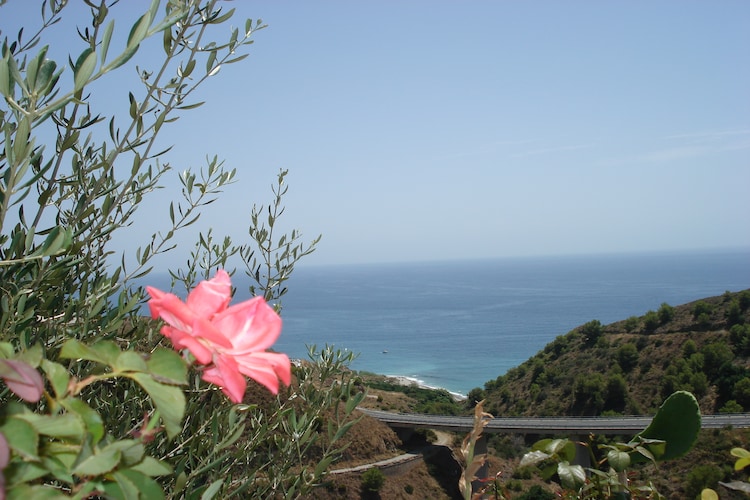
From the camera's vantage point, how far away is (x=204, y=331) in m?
0.65

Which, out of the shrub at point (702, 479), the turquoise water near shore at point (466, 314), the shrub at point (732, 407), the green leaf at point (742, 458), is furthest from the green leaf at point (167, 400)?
the turquoise water near shore at point (466, 314)

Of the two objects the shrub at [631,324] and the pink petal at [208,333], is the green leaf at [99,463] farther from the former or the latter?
the shrub at [631,324]

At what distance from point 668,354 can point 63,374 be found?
40349 mm

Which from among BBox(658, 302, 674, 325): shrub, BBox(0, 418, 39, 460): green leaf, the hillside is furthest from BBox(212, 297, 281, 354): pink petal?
BBox(658, 302, 674, 325): shrub

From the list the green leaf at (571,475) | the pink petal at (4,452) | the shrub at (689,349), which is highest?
the pink petal at (4,452)

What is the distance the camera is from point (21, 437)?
1.69 ft

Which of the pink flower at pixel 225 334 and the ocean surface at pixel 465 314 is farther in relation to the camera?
the ocean surface at pixel 465 314

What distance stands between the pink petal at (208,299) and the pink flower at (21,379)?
0.67 feet

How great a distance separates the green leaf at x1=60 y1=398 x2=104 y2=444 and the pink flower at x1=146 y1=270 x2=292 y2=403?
0.38 ft

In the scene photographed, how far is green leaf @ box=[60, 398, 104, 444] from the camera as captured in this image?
557 millimetres

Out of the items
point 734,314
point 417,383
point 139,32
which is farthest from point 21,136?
point 417,383

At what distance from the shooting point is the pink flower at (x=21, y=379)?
528 millimetres

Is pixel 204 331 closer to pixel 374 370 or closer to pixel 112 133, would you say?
pixel 112 133

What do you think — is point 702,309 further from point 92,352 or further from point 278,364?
point 92,352
